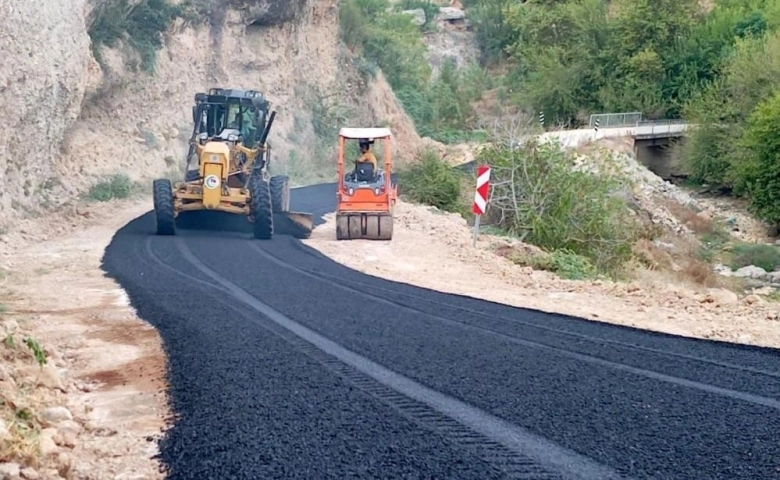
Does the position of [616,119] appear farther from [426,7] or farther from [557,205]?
[557,205]

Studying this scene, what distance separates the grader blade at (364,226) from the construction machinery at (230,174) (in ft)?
4.89

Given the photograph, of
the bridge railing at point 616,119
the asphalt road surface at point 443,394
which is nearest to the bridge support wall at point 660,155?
the bridge railing at point 616,119

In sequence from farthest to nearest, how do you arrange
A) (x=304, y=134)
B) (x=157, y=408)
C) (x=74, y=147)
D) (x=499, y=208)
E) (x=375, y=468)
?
(x=304, y=134), (x=74, y=147), (x=499, y=208), (x=157, y=408), (x=375, y=468)

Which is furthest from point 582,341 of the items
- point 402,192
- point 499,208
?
point 402,192

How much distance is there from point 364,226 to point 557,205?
521cm

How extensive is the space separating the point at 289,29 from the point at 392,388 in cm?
3598

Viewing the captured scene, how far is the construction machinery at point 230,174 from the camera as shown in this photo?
19.2 m

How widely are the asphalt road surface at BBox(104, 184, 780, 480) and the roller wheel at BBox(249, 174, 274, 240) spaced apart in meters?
6.40

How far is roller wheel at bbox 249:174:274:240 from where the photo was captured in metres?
19.1

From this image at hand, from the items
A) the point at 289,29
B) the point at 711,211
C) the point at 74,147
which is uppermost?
the point at 289,29

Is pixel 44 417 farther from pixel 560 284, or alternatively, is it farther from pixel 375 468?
pixel 560 284

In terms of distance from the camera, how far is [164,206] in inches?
746

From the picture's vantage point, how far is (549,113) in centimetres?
6353

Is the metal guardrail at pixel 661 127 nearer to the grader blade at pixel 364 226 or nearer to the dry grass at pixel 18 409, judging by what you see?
the grader blade at pixel 364 226
